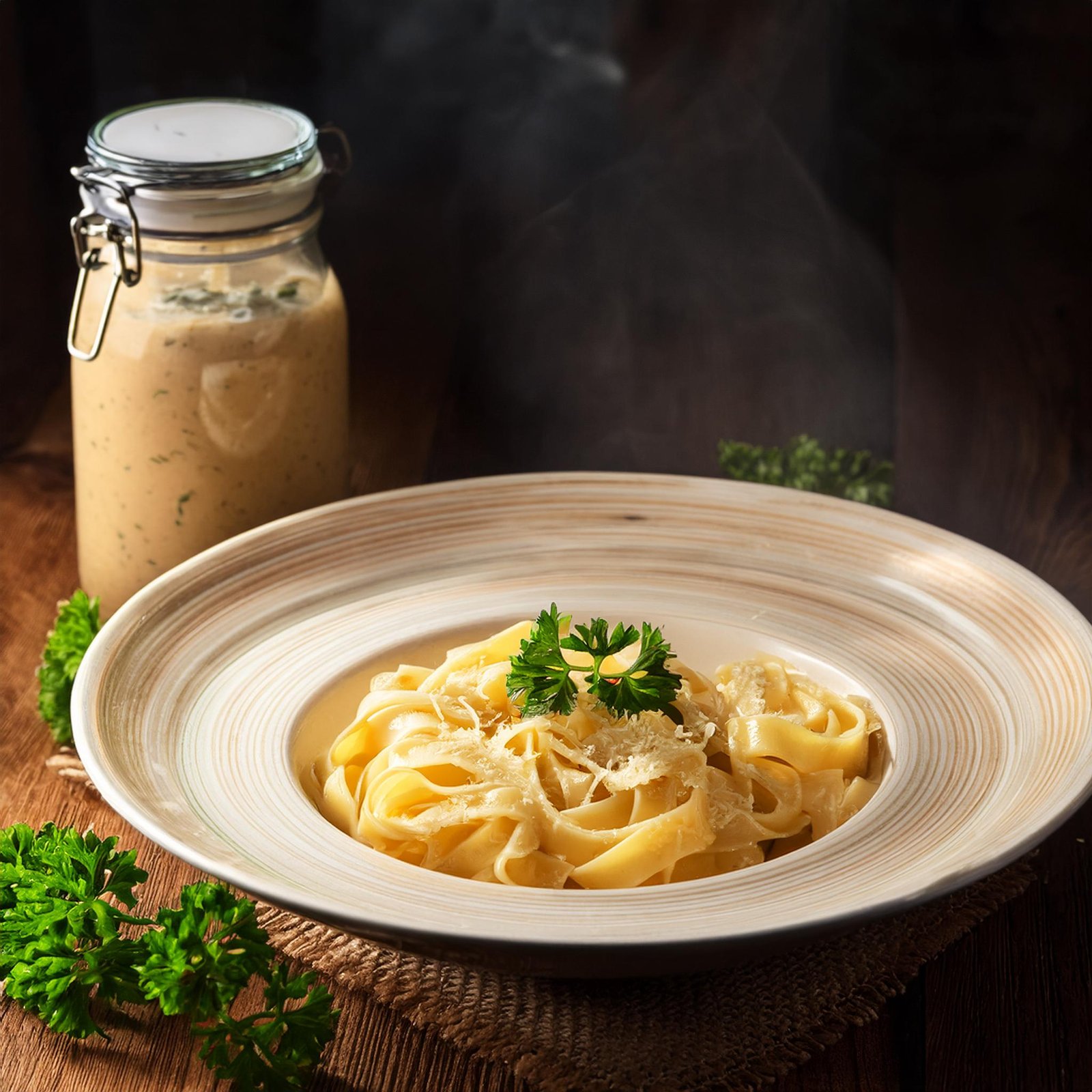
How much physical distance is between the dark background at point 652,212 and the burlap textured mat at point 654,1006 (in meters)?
1.72

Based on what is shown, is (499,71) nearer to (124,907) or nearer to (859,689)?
(859,689)

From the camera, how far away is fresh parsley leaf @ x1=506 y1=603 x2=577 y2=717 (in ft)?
6.79

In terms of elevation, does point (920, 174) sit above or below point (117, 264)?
below

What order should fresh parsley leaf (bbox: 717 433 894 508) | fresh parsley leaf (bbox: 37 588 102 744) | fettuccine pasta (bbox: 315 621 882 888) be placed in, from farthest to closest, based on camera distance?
fresh parsley leaf (bbox: 717 433 894 508) → fresh parsley leaf (bbox: 37 588 102 744) → fettuccine pasta (bbox: 315 621 882 888)

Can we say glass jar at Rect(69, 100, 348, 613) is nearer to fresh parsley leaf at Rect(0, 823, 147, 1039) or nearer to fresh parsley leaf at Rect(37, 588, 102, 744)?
fresh parsley leaf at Rect(37, 588, 102, 744)

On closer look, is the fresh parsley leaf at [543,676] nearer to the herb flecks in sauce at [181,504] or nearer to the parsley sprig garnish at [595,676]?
the parsley sprig garnish at [595,676]

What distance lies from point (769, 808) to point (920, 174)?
2.85 meters

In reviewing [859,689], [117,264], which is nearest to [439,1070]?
[859,689]

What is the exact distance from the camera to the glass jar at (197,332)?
2.57 meters

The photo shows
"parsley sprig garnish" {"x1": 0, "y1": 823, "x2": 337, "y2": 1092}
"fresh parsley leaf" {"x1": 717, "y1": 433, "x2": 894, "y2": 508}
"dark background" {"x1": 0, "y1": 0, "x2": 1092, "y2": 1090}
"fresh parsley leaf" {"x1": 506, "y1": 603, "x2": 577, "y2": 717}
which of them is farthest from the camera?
"dark background" {"x1": 0, "y1": 0, "x2": 1092, "y2": 1090}

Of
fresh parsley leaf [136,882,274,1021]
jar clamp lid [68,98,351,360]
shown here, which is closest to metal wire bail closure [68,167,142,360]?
jar clamp lid [68,98,351,360]

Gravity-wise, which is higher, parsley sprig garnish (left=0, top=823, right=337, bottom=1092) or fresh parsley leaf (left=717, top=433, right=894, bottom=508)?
parsley sprig garnish (left=0, top=823, right=337, bottom=1092)

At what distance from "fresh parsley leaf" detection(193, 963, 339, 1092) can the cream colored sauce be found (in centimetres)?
117

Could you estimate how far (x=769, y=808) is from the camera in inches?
83.6
